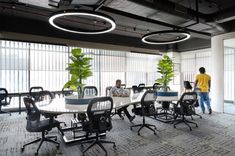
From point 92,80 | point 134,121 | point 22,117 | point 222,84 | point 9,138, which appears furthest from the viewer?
point 92,80

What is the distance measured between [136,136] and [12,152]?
2461 mm

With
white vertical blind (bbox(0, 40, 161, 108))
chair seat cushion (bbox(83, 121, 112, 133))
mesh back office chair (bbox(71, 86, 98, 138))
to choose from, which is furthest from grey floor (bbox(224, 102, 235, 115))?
chair seat cushion (bbox(83, 121, 112, 133))

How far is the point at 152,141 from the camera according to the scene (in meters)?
3.58

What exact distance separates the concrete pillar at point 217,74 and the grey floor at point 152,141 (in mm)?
1377

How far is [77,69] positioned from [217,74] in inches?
206

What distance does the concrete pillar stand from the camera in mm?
6062

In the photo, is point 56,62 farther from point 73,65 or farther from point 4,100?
point 73,65

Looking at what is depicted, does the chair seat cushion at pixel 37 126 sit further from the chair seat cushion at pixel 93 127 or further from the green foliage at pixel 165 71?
the green foliage at pixel 165 71

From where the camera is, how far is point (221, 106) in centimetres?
612

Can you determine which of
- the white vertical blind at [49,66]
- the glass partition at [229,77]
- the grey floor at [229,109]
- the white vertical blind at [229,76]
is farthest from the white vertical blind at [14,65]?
the white vertical blind at [229,76]

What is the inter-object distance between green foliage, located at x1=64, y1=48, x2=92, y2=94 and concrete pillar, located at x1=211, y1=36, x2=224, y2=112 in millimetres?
4994

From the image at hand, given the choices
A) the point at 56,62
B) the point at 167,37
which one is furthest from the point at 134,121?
the point at 167,37

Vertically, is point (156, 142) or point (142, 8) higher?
point (142, 8)

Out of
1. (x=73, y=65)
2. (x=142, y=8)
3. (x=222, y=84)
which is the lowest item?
(x=222, y=84)
